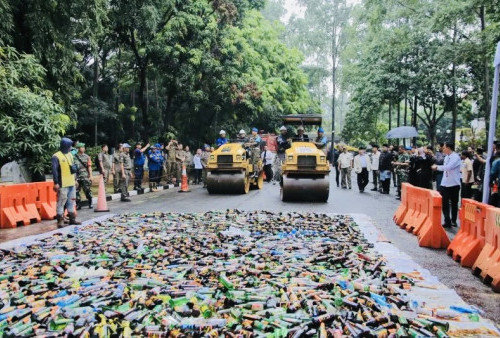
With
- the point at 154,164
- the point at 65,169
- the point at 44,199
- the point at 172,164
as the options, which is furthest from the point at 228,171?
the point at 65,169

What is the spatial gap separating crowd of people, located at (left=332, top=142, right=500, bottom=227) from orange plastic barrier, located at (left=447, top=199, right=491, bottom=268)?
8.98ft

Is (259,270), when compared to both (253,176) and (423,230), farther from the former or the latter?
(253,176)

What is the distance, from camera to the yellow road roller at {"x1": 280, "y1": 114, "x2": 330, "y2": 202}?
1458cm

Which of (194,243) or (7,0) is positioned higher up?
(7,0)

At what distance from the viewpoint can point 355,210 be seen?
42.8 ft

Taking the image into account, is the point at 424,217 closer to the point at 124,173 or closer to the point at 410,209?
the point at 410,209

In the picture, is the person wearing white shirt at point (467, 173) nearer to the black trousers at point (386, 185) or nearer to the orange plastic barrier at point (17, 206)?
the black trousers at point (386, 185)

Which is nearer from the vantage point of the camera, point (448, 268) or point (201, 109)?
point (448, 268)

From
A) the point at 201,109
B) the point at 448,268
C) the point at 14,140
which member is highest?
the point at 201,109

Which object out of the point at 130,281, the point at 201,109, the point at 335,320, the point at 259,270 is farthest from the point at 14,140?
the point at 201,109

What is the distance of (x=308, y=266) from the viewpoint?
632cm

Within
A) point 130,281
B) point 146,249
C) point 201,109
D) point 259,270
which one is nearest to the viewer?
point 130,281

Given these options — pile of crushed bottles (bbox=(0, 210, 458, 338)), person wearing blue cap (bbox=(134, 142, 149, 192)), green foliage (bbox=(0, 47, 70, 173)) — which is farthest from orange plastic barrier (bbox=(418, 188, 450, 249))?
person wearing blue cap (bbox=(134, 142, 149, 192))

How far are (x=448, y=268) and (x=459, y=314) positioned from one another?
2.26 m
